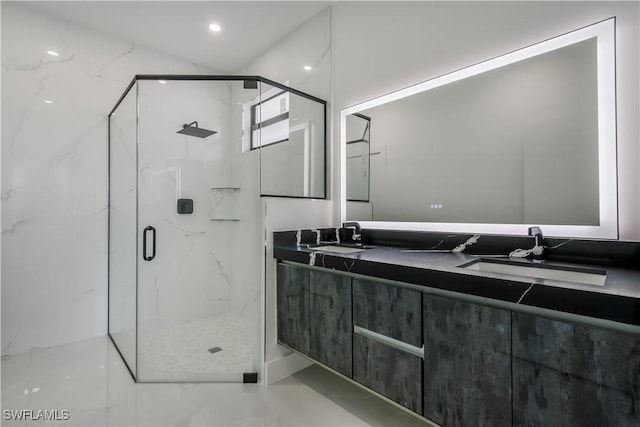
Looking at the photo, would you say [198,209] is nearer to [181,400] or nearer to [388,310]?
[181,400]

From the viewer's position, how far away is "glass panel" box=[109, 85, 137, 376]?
7.32 ft

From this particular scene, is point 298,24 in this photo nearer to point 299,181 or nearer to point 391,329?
point 299,181

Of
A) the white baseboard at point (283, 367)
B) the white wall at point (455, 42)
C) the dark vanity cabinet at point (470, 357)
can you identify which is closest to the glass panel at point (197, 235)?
the white baseboard at point (283, 367)

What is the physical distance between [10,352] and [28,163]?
148 centimetres

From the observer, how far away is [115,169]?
2.61 metres

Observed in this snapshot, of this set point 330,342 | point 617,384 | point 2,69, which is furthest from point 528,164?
point 2,69

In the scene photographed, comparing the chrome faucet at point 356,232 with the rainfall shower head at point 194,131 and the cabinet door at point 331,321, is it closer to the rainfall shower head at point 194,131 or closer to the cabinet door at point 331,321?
the cabinet door at point 331,321

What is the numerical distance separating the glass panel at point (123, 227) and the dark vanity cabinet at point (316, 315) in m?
1.13

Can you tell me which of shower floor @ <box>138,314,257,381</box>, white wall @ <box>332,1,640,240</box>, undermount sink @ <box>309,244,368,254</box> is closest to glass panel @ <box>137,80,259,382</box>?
shower floor @ <box>138,314,257,381</box>

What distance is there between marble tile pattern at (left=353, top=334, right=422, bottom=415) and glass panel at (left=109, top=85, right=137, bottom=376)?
62.0 inches

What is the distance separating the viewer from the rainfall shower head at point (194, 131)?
8.00 ft

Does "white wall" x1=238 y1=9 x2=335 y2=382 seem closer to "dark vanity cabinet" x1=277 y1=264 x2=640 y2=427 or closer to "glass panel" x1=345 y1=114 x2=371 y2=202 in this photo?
"glass panel" x1=345 y1=114 x2=371 y2=202

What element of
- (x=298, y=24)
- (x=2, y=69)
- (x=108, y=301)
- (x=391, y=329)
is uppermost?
(x=298, y=24)

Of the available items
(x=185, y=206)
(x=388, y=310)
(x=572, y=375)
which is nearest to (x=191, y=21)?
(x=185, y=206)
